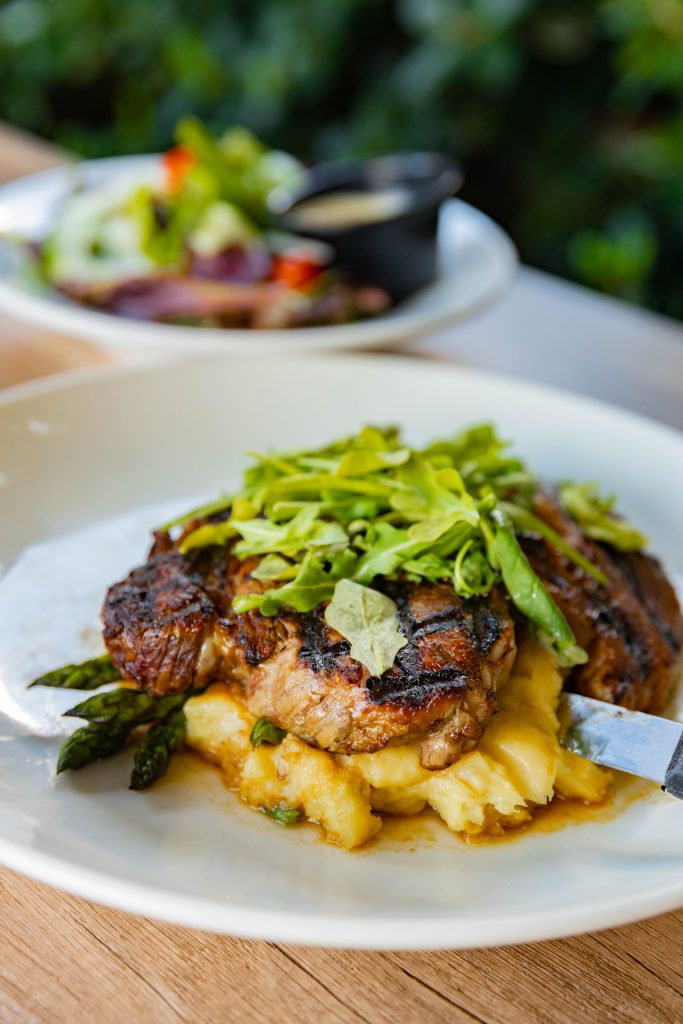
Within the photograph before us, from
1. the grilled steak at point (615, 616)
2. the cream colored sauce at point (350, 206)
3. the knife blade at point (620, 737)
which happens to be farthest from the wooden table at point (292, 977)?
the cream colored sauce at point (350, 206)

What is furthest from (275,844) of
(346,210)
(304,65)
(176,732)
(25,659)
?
(304,65)

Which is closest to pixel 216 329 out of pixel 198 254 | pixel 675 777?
pixel 198 254

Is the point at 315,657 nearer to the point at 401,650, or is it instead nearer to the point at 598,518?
the point at 401,650

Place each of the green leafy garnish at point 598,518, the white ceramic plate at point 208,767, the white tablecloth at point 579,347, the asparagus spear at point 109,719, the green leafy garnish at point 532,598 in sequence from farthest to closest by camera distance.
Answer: the white tablecloth at point 579,347 → the green leafy garnish at point 598,518 → the green leafy garnish at point 532,598 → the asparagus spear at point 109,719 → the white ceramic plate at point 208,767

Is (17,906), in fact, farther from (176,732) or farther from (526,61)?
(526,61)

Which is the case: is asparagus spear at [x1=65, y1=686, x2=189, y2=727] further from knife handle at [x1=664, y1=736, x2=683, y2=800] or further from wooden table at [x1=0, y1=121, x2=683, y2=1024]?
knife handle at [x1=664, y1=736, x2=683, y2=800]

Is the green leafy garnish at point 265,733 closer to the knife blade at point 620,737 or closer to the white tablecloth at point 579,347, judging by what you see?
the knife blade at point 620,737
